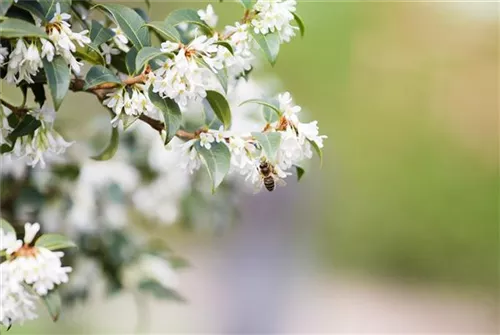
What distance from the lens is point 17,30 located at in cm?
74

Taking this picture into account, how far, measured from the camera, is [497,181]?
459 cm

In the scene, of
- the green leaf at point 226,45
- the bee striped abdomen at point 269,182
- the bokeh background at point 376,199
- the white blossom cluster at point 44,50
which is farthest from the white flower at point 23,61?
the bokeh background at point 376,199

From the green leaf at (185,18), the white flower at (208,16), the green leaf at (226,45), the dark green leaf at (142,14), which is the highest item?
the dark green leaf at (142,14)

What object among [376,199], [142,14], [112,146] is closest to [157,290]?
[112,146]

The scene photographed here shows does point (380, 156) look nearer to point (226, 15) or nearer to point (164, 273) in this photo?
point (226, 15)

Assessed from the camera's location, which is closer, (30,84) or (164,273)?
(30,84)

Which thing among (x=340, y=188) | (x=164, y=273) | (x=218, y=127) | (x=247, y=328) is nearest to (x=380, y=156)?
(x=340, y=188)

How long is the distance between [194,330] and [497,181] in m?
2.35

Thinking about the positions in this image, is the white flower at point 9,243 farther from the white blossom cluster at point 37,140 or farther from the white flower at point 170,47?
the white flower at point 170,47

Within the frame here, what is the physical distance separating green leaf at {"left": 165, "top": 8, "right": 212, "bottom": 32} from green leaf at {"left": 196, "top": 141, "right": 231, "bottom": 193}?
0.15 m

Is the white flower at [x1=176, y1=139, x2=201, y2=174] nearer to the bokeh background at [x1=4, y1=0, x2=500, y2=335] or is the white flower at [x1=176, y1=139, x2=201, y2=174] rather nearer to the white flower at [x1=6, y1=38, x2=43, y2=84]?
the white flower at [x1=6, y1=38, x2=43, y2=84]

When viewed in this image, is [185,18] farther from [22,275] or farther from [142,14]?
[22,275]

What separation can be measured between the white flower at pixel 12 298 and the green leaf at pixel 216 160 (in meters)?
0.25

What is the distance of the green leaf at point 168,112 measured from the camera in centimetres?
84
